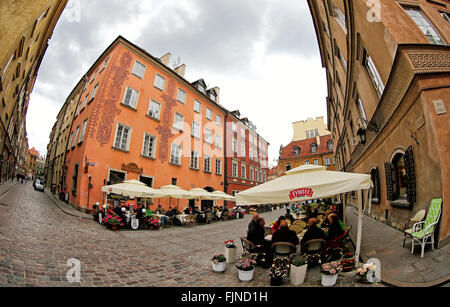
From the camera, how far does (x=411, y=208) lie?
5742 mm

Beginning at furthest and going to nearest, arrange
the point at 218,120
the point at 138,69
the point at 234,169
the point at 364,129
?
the point at 234,169 < the point at 218,120 < the point at 138,69 < the point at 364,129

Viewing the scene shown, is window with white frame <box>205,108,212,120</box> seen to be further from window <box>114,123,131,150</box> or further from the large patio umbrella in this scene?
the large patio umbrella

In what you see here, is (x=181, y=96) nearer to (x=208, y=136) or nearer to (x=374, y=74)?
(x=208, y=136)

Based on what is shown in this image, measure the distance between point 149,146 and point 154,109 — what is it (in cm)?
358

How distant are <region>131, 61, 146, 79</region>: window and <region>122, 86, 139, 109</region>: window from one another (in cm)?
166

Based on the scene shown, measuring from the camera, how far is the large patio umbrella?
13.4 feet

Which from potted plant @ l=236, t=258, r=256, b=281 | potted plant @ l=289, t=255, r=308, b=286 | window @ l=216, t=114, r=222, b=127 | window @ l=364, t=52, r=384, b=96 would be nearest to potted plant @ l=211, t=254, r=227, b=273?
potted plant @ l=236, t=258, r=256, b=281

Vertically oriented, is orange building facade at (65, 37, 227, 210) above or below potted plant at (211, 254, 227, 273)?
above

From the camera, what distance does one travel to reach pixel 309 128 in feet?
142

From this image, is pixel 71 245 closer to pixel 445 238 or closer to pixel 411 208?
pixel 445 238

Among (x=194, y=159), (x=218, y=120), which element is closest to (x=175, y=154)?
(x=194, y=159)

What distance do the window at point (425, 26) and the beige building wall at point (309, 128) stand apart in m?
36.4
